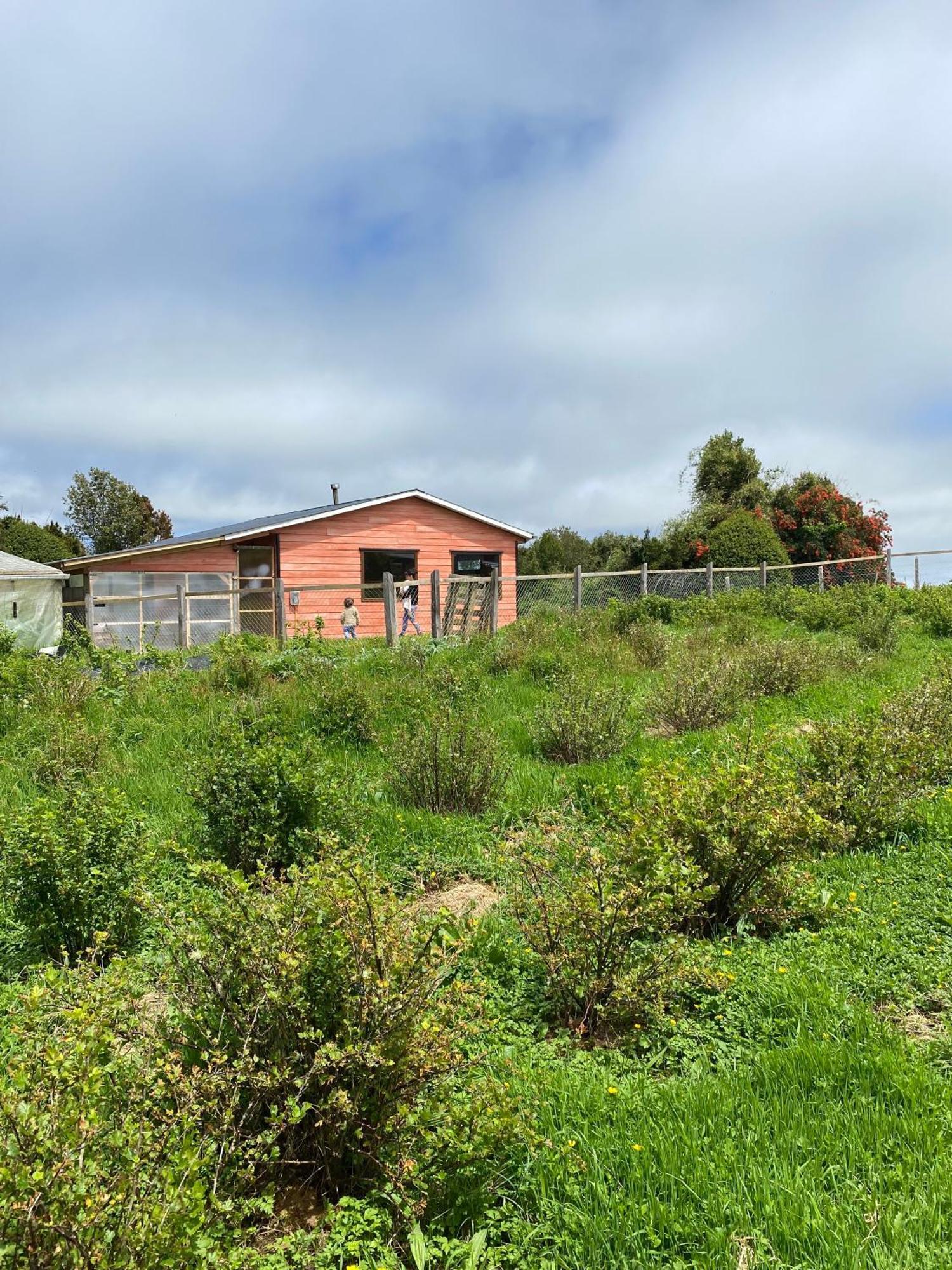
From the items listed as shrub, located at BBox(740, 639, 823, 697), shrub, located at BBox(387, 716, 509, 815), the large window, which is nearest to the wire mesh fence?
the large window

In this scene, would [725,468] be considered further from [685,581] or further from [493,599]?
[493,599]

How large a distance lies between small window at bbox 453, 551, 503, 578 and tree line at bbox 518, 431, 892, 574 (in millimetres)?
5767

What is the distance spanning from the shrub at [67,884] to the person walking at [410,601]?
492 inches

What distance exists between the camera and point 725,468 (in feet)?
100

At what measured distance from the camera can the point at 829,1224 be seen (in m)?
1.96

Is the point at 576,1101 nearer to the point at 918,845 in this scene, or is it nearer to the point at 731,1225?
the point at 731,1225

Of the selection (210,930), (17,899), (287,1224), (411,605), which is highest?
(411,605)

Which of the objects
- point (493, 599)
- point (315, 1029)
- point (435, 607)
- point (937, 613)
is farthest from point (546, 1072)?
point (937, 613)

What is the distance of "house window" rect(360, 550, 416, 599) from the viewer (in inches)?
893

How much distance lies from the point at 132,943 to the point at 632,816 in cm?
264

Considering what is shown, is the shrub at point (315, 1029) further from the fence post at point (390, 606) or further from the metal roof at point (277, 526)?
the metal roof at point (277, 526)

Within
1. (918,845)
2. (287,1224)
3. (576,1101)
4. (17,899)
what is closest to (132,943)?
(17,899)

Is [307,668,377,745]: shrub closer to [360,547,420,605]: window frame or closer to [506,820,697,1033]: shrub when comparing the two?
[506,820,697,1033]: shrub

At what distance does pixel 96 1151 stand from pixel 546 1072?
1474mm
